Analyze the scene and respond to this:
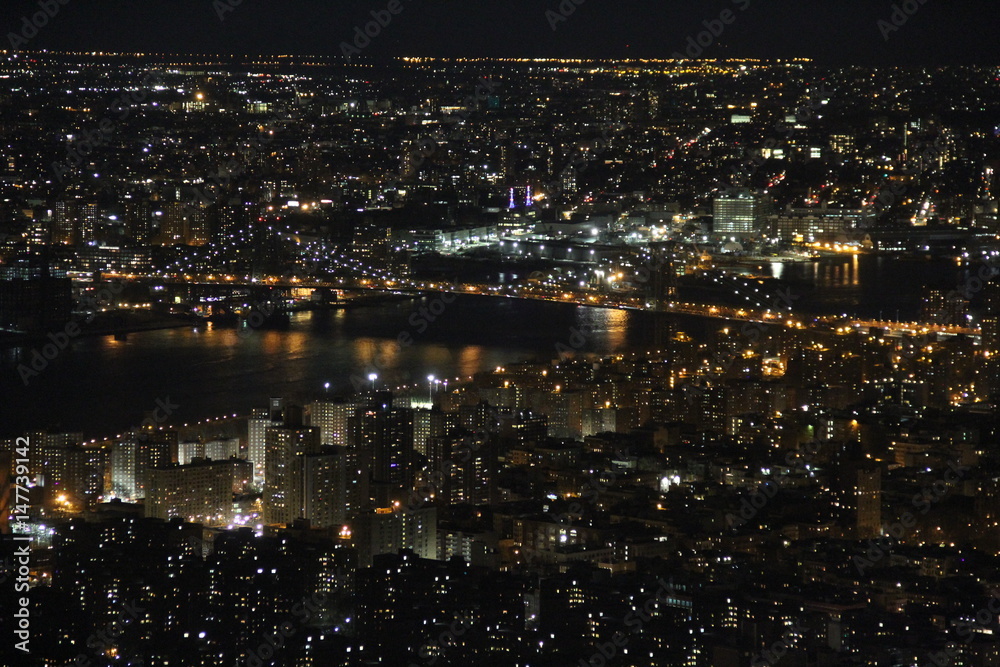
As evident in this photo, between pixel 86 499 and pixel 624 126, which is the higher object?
pixel 624 126

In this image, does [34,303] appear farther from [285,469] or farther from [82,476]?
[285,469]

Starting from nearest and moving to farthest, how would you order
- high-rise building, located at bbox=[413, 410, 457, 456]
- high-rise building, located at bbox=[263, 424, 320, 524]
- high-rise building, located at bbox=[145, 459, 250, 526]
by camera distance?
high-rise building, located at bbox=[145, 459, 250, 526], high-rise building, located at bbox=[263, 424, 320, 524], high-rise building, located at bbox=[413, 410, 457, 456]

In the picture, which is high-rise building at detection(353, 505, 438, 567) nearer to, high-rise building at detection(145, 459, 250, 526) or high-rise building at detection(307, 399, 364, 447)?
high-rise building at detection(145, 459, 250, 526)

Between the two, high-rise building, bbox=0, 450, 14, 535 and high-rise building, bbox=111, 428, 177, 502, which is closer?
high-rise building, bbox=0, 450, 14, 535

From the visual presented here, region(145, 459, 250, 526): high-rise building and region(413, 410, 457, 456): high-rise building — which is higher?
region(413, 410, 457, 456): high-rise building

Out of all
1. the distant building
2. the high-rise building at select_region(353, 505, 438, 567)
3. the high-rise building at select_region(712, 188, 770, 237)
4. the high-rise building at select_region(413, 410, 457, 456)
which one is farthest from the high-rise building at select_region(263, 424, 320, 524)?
the high-rise building at select_region(712, 188, 770, 237)

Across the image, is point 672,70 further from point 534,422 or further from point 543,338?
point 534,422

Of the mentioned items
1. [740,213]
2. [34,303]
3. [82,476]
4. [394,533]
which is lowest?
[394,533]

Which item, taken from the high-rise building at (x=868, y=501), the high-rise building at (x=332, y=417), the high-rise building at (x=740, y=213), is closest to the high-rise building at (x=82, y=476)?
the high-rise building at (x=332, y=417)

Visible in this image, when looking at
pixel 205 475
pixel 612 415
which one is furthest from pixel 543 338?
pixel 205 475

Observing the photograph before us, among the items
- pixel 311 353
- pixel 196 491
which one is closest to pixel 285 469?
pixel 196 491

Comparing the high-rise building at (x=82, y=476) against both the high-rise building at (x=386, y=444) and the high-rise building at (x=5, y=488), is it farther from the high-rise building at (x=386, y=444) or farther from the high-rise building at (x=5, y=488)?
the high-rise building at (x=386, y=444)
